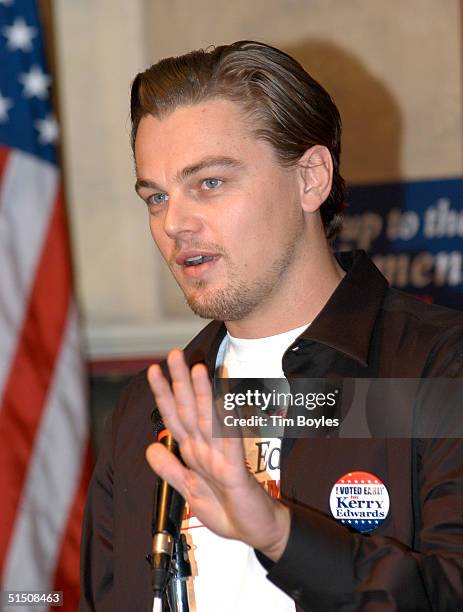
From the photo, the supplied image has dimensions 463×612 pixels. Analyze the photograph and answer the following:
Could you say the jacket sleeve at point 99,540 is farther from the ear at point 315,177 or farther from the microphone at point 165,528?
the ear at point 315,177

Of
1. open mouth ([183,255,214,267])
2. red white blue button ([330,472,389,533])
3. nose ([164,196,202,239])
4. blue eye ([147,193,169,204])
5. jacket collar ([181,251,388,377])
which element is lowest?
red white blue button ([330,472,389,533])

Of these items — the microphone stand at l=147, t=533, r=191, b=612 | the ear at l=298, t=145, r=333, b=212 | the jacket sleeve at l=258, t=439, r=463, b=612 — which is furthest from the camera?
the ear at l=298, t=145, r=333, b=212

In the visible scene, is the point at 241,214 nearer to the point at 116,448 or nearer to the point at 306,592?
the point at 116,448

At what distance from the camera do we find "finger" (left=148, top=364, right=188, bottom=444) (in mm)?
1524

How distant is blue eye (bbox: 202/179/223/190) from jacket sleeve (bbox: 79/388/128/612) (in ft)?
2.16

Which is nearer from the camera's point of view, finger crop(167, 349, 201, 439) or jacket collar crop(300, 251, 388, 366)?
finger crop(167, 349, 201, 439)

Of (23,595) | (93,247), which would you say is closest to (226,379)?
(23,595)

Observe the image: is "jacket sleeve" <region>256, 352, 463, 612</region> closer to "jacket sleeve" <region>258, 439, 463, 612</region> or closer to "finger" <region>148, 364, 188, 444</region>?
"jacket sleeve" <region>258, 439, 463, 612</region>

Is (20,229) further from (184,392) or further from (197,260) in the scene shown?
(184,392)

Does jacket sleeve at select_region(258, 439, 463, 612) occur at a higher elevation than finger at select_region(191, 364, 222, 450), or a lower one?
lower

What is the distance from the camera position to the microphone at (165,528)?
153cm

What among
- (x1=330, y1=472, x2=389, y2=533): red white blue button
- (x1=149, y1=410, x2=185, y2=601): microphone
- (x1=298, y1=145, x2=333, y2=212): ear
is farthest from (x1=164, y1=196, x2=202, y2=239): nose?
(x1=330, y1=472, x2=389, y2=533): red white blue button

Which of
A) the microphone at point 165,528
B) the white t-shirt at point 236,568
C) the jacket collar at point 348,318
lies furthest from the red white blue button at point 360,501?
the microphone at point 165,528

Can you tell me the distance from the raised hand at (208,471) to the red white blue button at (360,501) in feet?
1.00
